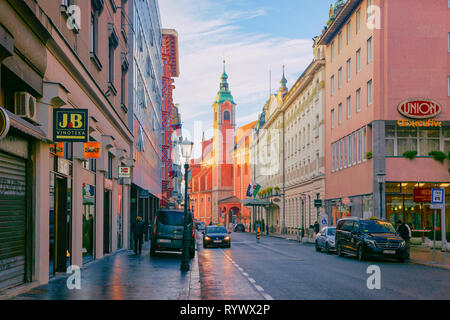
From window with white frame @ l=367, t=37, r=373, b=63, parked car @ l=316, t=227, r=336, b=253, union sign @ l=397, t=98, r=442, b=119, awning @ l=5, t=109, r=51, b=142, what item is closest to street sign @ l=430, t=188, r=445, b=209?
parked car @ l=316, t=227, r=336, b=253

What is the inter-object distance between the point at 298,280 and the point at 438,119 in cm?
2394

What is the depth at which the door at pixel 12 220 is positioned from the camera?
35.6 ft

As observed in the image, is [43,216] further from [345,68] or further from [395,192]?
[345,68]

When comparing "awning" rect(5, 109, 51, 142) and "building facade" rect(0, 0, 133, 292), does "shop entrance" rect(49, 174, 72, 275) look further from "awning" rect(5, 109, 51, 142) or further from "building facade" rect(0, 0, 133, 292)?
"awning" rect(5, 109, 51, 142)

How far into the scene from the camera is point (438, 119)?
36.3 m

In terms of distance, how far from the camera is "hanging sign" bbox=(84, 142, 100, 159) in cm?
1823

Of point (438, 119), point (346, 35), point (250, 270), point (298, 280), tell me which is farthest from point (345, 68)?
point (298, 280)

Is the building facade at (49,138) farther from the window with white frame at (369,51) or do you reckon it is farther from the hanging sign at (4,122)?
the window with white frame at (369,51)

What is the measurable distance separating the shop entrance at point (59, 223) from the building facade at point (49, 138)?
26 millimetres

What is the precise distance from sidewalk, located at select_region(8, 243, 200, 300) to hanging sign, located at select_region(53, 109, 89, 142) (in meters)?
3.22

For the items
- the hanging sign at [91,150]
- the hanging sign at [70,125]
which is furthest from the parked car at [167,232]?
the hanging sign at [70,125]

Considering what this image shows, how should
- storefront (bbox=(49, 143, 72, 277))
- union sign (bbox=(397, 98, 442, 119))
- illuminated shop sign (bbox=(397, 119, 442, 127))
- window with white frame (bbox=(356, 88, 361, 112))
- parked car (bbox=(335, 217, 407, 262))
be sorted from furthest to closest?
1. window with white frame (bbox=(356, 88, 361, 112))
2. illuminated shop sign (bbox=(397, 119, 442, 127))
3. union sign (bbox=(397, 98, 442, 119))
4. parked car (bbox=(335, 217, 407, 262))
5. storefront (bbox=(49, 143, 72, 277))

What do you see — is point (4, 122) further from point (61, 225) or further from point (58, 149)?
point (61, 225)
